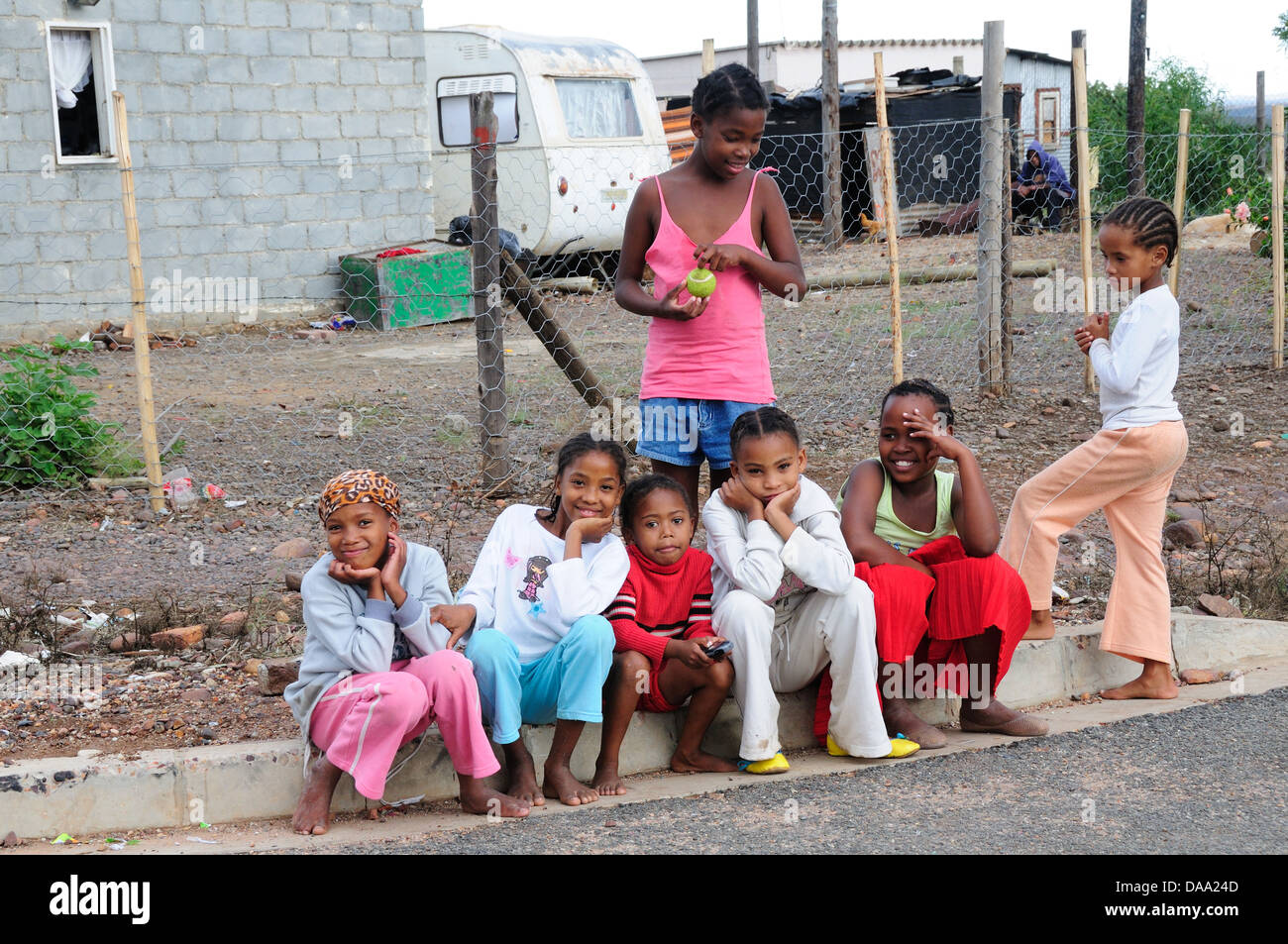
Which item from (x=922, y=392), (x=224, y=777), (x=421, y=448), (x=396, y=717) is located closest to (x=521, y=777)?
(x=396, y=717)

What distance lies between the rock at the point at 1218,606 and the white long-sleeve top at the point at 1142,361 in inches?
40.2

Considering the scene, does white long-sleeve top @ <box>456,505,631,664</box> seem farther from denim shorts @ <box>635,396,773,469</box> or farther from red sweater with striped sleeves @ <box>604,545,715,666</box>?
denim shorts @ <box>635,396,773,469</box>

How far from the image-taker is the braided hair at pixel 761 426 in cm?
361

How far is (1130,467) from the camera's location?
3941 mm

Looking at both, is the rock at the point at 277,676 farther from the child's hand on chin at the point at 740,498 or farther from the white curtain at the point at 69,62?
the white curtain at the point at 69,62

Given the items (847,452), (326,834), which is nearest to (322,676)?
(326,834)

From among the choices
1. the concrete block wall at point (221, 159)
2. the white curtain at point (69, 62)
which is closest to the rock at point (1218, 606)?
the concrete block wall at point (221, 159)

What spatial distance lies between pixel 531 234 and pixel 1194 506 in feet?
30.2

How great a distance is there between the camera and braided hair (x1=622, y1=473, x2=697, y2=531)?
357 centimetres

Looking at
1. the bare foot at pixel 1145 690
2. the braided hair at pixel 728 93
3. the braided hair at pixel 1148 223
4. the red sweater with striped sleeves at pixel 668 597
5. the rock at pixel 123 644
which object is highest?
the braided hair at pixel 728 93

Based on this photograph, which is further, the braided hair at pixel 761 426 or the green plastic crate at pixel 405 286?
the green plastic crate at pixel 405 286

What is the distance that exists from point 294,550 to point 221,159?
7803 mm

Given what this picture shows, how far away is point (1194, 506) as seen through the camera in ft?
20.6

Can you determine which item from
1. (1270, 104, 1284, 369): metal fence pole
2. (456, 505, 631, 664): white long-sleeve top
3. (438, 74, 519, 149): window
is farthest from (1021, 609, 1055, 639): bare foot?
(438, 74, 519, 149): window
